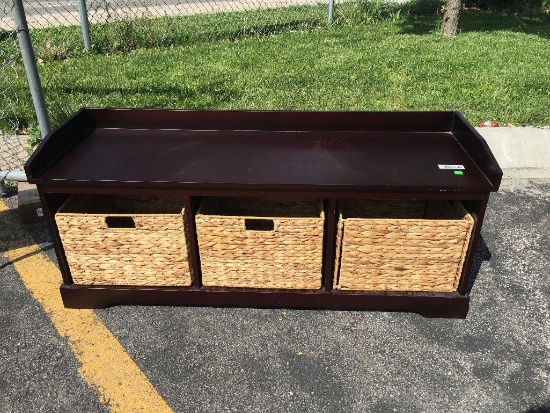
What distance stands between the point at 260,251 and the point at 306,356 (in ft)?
2.01

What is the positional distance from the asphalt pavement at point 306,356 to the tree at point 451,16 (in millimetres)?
6906

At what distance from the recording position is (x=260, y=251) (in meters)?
2.82

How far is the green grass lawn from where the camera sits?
5.75m

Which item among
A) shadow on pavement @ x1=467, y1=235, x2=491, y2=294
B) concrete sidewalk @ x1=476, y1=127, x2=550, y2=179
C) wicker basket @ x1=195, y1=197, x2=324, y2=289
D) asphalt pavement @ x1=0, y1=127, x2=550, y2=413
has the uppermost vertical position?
wicker basket @ x1=195, y1=197, x2=324, y2=289

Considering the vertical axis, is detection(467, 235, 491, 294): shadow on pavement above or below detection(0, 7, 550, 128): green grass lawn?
below

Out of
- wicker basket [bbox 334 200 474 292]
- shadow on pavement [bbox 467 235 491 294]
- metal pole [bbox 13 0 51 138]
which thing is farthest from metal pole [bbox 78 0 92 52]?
shadow on pavement [bbox 467 235 491 294]

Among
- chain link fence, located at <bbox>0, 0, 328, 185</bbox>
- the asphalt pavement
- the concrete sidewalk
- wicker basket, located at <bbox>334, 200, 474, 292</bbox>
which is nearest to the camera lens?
the asphalt pavement

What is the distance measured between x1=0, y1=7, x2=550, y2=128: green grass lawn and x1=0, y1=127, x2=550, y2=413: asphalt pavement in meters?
2.91

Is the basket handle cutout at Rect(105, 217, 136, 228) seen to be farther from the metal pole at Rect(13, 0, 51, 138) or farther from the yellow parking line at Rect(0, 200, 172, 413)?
the metal pole at Rect(13, 0, 51, 138)

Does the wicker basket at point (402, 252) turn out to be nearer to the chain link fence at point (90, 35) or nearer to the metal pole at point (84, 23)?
the chain link fence at point (90, 35)

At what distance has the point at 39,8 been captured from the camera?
1301 centimetres

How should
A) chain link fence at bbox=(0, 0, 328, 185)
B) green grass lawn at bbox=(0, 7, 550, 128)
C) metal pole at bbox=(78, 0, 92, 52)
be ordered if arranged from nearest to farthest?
chain link fence at bbox=(0, 0, 328, 185) → green grass lawn at bbox=(0, 7, 550, 128) → metal pole at bbox=(78, 0, 92, 52)

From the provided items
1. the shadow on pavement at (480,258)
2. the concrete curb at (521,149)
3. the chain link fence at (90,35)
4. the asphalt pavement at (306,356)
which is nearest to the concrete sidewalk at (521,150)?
the concrete curb at (521,149)

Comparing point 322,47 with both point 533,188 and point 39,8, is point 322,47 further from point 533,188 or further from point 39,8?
point 39,8
